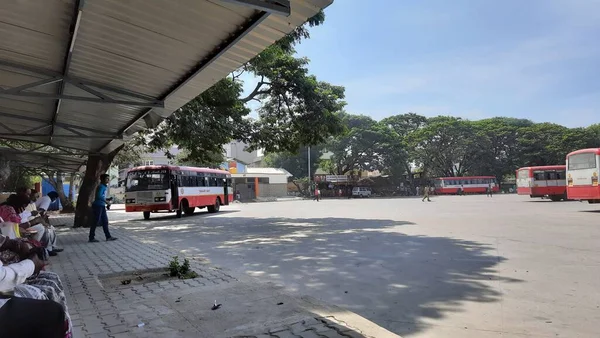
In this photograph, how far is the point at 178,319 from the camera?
407cm

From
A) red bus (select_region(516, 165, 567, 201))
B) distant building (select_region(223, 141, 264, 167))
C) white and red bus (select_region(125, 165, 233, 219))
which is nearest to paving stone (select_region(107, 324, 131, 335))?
white and red bus (select_region(125, 165, 233, 219))

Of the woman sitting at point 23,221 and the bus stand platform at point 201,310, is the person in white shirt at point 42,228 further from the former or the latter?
the bus stand platform at point 201,310

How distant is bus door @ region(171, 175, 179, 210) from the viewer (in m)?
19.9

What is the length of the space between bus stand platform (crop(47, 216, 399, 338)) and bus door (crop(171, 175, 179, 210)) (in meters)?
13.4

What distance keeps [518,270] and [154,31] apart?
241 inches

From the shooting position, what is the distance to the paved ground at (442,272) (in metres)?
4.20

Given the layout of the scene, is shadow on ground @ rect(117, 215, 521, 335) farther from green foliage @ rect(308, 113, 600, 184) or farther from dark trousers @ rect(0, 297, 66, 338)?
green foliage @ rect(308, 113, 600, 184)

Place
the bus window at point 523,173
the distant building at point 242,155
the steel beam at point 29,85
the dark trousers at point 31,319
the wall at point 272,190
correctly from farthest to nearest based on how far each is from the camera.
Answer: the distant building at point 242,155 < the wall at point 272,190 < the bus window at point 523,173 < the steel beam at point 29,85 < the dark trousers at point 31,319

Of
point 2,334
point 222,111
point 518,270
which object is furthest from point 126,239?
point 2,334

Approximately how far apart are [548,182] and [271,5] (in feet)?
105

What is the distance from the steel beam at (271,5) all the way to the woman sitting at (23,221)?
4.33 m

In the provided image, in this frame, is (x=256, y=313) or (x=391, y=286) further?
(x=391, y=286)

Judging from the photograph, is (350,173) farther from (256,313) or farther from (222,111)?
(256,313)

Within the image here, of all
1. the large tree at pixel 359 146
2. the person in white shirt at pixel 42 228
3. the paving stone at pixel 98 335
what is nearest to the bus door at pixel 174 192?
the person in white shirt at pixel 42 228
